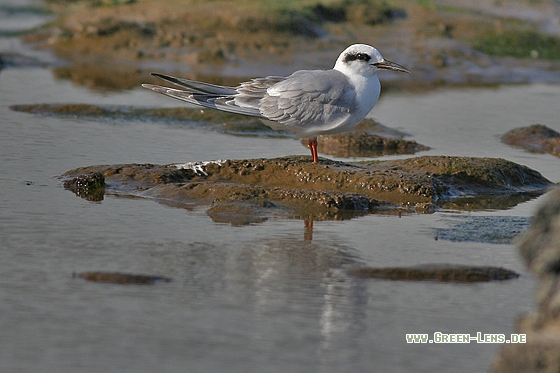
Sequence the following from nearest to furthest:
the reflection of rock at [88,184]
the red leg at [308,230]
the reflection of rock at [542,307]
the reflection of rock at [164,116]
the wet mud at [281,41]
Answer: the reflection of rock at [542,307], the red leg at [308,230], the reflection of rock at [88,184], the reflection of rock at [164,116], the wet mud at [281,41]

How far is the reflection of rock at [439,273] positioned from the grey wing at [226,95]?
8.31 ft

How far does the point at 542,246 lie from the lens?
10.7ft

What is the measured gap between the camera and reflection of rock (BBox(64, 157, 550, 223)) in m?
6.50

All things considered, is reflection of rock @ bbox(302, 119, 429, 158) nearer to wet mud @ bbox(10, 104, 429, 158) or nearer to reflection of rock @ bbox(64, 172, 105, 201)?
wet mud @ bbox(10, 104, 429, 158)

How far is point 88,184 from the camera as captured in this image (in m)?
6.89

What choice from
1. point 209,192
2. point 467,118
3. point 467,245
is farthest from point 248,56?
point 467,245

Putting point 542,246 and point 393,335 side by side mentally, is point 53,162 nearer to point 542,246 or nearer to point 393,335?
point 393,335

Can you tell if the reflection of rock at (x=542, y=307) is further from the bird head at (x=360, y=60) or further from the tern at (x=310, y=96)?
the bird head at (x=360, y=60)

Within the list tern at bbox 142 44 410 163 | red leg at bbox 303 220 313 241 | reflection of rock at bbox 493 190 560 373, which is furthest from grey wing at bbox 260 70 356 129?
reflection of rock at bbox 493 190 560 373

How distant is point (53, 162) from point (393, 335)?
14.1 feet

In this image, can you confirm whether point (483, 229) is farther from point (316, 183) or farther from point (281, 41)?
point (281, 41)

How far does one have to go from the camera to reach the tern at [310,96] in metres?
7.20

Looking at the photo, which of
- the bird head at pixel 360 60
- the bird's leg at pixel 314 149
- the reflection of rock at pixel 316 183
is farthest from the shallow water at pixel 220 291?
the bird head at pixel 360 60

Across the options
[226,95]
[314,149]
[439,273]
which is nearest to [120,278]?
[439,273]
